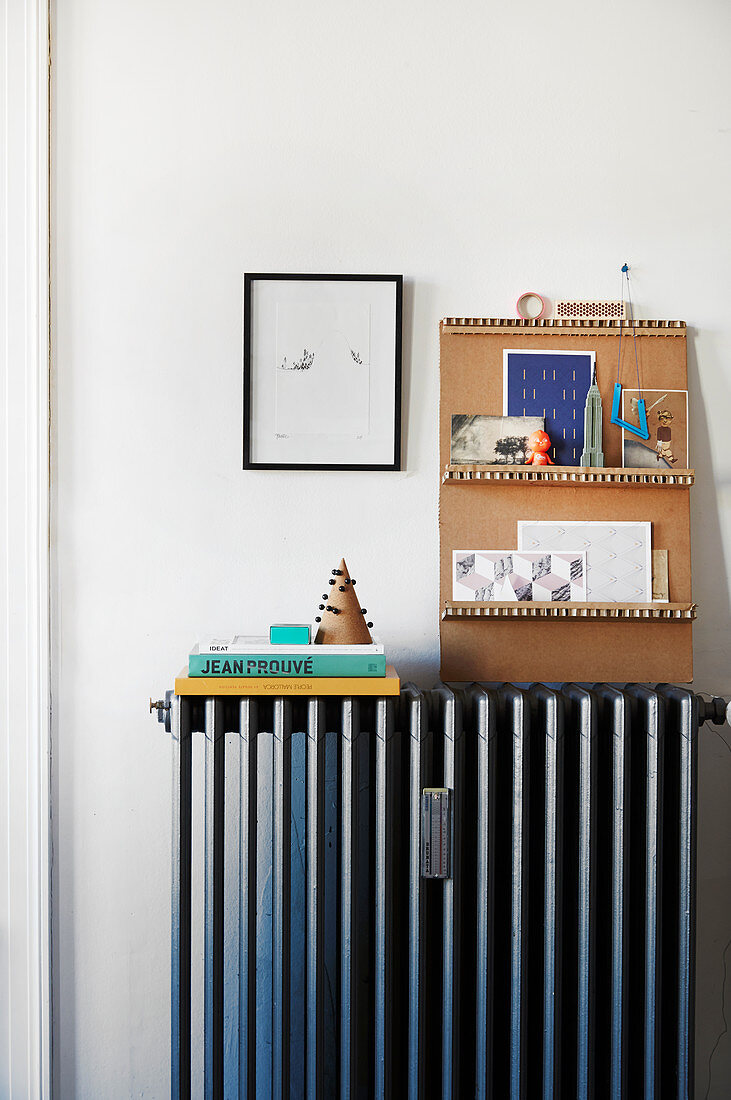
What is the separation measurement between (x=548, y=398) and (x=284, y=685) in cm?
65

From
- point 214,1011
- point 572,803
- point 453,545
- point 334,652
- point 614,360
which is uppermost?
point 614,360

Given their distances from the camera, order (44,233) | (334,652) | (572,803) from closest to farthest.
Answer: (334,652)
(572,803)
(44,233)

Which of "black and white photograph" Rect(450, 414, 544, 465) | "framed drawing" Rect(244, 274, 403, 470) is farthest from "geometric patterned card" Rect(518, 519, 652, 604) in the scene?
"framed drawing" Rect(244, 274, 403, 470)

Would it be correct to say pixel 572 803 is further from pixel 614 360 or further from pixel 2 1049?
pixel 2 1049

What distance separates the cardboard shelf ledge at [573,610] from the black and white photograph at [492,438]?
237mm

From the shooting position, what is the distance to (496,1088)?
117cm

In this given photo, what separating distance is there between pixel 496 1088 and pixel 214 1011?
435 millimetres

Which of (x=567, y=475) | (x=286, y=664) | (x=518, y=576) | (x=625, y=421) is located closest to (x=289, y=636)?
(x=286, y=664)

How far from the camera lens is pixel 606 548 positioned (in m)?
1.32

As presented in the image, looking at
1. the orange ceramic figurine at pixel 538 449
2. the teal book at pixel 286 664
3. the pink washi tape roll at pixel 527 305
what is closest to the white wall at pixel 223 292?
the pink washi tape roll at pixel 527 305

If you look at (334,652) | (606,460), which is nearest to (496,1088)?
(334,652)

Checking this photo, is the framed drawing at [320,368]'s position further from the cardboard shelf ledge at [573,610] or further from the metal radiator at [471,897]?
the metal radiator at [471,897]

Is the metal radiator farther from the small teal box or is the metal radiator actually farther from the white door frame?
the white door frame

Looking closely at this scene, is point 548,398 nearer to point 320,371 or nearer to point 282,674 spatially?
point 320,371
